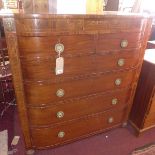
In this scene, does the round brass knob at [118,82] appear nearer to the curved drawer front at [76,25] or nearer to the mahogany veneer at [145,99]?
the mahogany veneer at [145,99]

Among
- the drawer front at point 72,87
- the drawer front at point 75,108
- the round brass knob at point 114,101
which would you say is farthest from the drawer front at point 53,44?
the round brass knob at point 114,101

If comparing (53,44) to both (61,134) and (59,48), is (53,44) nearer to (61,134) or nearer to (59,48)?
(59,48)

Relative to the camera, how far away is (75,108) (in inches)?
61.5

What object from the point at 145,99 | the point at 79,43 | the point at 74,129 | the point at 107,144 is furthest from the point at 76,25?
the point at 107,144

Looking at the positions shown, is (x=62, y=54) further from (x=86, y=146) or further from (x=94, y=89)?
(x=86, y=146)

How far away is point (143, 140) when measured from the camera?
1942 millimetres

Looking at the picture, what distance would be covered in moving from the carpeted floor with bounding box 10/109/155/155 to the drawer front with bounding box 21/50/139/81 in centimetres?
83

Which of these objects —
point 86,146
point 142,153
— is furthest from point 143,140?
point 86,146

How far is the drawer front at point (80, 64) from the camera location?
1240 millimetres

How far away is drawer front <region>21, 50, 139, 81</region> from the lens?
4.07ft

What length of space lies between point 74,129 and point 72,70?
2.09 feet

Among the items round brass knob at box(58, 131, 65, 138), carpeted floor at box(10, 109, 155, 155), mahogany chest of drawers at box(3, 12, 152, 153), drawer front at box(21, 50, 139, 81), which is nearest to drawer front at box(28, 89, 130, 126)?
mahogany chest of drawers at box(3, 12, 152, 153)

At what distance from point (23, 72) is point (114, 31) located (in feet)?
2.40

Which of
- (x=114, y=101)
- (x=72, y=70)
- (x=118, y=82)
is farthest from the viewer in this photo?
(x=114, y=101)
